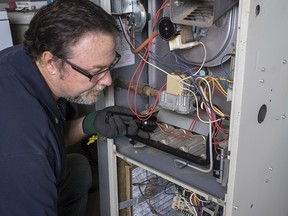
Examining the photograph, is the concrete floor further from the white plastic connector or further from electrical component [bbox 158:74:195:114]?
the white plastic connector

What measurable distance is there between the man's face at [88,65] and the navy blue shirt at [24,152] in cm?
14

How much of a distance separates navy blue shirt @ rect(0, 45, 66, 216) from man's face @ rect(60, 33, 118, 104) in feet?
0.45

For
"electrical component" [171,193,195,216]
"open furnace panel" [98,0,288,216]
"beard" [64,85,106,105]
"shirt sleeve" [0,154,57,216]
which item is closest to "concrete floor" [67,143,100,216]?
"electrical component" [171,193,195,216]

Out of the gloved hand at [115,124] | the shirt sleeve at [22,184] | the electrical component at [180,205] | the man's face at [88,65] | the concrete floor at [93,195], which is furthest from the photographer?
the concrete floor at [93,195]

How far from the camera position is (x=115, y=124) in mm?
1209

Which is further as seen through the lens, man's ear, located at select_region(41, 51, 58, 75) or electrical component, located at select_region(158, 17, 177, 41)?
electrical component, located at select_region(158, 17, 177, 41)

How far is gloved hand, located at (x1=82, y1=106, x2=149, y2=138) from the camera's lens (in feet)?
3.98

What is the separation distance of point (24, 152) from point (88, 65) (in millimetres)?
332

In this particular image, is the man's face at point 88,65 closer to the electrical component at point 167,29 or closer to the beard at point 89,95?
the beard at point 89,95

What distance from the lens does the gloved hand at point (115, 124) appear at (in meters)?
1.21

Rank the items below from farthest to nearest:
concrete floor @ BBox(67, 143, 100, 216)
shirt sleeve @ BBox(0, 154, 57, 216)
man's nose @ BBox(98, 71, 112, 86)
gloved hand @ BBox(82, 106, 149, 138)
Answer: concrete floor @ BBox(67, 143, 100, 216), gloved hand @ BBox(82, 106, 149, 138), man's nose @ BBox(98, 71, 112, 86), shirt sleeve @ BBox(0, 154, 57, 216)

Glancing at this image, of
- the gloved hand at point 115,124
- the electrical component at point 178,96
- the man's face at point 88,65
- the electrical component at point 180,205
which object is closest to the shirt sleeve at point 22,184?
the man's face at point 88,65

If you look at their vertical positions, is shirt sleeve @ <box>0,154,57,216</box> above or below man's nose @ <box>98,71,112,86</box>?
below

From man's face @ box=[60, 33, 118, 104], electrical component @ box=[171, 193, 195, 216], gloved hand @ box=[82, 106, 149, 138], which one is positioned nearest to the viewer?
man's face @ box=[60, 33, 118, 104]
